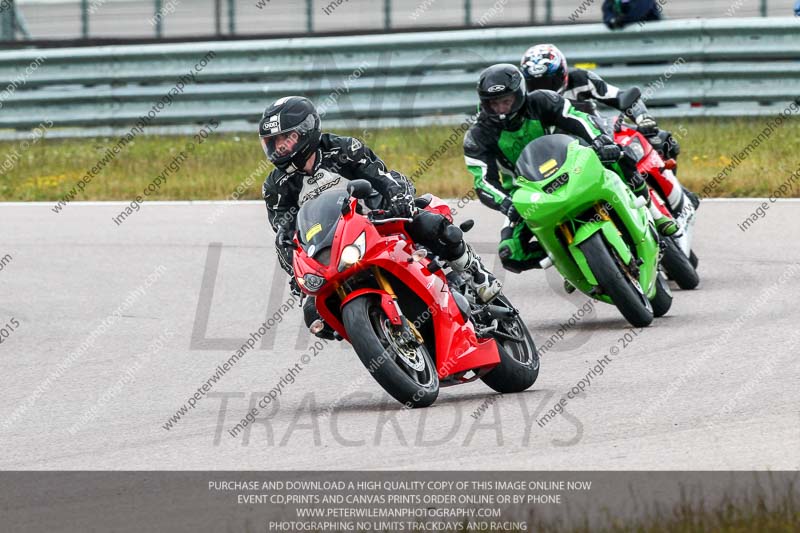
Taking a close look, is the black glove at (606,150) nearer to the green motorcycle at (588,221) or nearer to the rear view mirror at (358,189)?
the green motorcycle at (588,221)

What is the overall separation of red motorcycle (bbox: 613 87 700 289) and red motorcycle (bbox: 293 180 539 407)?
10.8ft

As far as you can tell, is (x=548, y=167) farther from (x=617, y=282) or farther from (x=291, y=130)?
(x=291, y=130)

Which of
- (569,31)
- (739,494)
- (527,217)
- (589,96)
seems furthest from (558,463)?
(569,31)

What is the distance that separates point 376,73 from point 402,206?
1072cm

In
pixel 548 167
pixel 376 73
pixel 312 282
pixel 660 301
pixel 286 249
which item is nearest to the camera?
pixel 312 282

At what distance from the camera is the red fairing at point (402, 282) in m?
7.30

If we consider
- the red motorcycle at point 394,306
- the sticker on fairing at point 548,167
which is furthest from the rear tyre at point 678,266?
the red motorcycle at point 394,306

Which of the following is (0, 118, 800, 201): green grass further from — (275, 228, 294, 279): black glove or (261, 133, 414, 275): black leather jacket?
→ (275, 228, 294, 279): black glove

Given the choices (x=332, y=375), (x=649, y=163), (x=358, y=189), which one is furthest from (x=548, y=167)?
(x=358, y=189)

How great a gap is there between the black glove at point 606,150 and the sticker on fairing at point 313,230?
306cm

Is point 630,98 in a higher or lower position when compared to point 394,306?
lower

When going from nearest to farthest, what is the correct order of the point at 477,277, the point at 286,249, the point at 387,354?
1. the point at 387,354
2. the point at 286,249
3. the point at 477,277

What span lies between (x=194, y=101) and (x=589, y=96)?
7904 millimetres

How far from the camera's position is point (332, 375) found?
899 centimetres
